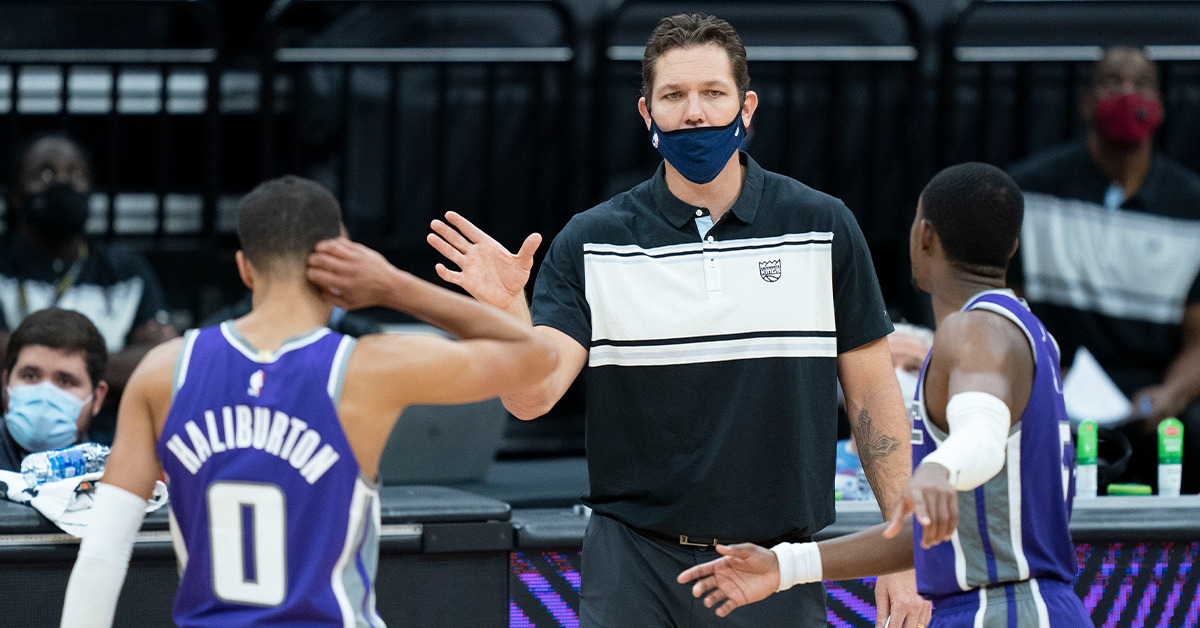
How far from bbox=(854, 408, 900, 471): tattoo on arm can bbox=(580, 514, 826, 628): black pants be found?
282mm

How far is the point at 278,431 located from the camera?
198cm

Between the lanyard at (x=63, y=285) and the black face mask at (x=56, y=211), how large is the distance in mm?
109

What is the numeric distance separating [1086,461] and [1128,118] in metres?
2.24

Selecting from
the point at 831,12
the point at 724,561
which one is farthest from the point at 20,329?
the point at 831,12

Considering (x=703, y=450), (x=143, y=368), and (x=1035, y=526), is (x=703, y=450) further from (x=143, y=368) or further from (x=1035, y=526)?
(x=143, y=368)

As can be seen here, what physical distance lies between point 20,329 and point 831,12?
352cm

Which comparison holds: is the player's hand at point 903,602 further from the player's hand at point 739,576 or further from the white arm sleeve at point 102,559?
the white arm sleeve at point 102,559

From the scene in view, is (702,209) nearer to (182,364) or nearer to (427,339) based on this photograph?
(427,339)

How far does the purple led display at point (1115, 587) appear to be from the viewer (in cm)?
321

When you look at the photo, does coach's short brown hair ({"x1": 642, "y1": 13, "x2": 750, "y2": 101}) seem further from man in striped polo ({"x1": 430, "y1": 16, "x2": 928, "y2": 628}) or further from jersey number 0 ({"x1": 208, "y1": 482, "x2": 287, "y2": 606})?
jersey number 0 ({"x1": 208, "y1": 482, "x2": 287, "y2": 606})

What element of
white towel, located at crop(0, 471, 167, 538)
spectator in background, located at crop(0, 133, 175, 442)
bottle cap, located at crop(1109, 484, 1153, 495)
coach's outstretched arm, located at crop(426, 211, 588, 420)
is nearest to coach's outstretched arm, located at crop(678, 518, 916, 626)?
coach's outstretched arm, located at crop(426, 211, 588, 420)

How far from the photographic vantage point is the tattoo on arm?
263cm

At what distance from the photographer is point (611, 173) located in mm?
5699

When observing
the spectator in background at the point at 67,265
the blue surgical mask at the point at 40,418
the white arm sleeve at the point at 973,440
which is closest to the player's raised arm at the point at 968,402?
the white arm sleeve at the point at 973,440
